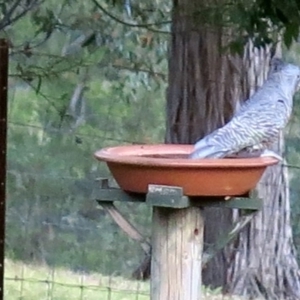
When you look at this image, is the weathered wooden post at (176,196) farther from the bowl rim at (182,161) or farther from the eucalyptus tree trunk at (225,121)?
the eucalyptus tree trunk at (225,121)

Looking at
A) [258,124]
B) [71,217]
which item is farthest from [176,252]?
[71,217]

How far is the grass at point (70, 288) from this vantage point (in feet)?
18.1

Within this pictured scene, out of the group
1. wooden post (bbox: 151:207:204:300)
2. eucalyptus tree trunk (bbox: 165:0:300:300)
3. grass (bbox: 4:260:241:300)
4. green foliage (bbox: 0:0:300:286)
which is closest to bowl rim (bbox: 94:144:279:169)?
wooden post (bbox: 151:207:204:300)

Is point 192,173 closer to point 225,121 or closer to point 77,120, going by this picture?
point 225,121

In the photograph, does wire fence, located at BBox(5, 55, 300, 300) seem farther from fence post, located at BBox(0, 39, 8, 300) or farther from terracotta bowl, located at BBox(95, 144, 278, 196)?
terracotta bowl, located at BBox(95, 144, 278, 196)

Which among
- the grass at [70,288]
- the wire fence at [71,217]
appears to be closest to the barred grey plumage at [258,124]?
the wire fence at [71,217]

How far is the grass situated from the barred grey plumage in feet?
6.44

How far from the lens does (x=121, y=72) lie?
257 inches

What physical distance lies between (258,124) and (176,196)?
50 cm

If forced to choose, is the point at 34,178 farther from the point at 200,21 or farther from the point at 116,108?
the point at 200,21

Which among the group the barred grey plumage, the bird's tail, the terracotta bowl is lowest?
the terracotta bowl

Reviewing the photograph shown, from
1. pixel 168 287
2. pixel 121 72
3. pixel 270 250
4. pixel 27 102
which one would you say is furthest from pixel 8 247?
pixel 168 287

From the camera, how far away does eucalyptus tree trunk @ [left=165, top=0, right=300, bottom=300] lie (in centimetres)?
509

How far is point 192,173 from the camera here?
10.4ft
